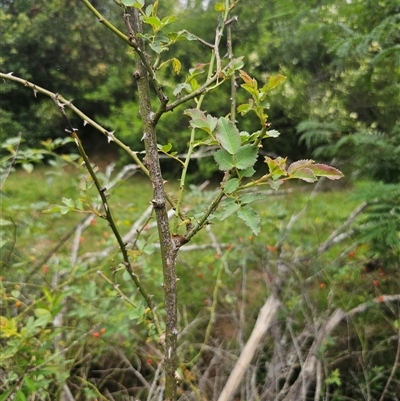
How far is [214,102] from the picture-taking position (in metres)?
6.13

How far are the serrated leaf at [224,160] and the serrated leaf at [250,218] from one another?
7 cm

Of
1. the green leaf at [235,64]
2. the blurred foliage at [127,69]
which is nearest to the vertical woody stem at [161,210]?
the green leaf at [235,64]

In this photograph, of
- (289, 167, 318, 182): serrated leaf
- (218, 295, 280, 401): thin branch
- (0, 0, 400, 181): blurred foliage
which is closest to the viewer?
(289, 167, 318, 182): serrated leaf

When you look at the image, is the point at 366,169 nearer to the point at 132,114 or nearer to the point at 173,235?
the point at 173,235

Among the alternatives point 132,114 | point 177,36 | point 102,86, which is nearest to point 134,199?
point 132,114

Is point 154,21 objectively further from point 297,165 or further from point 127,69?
point 127,69

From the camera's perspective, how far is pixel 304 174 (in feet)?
1.84

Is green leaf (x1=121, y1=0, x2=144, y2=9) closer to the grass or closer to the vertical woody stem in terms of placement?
the vertical woody stem

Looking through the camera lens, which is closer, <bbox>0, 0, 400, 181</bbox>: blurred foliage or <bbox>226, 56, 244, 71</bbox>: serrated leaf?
<bbox>226, 56, 244, 71</bbox>: serrated leaf

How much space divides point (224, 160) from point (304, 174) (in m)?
0.11

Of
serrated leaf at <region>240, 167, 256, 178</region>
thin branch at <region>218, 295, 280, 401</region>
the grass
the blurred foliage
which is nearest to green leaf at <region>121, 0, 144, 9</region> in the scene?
serrated leaf at <region>240, 167, 256, 178</region>

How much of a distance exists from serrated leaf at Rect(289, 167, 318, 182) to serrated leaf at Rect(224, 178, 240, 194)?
74mm

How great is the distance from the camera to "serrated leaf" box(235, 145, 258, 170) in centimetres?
56

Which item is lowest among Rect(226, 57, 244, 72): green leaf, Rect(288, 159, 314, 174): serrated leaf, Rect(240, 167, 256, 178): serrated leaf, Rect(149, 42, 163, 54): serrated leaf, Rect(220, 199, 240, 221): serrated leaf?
Rect(220, 199, 240, 221): serrated leaf
